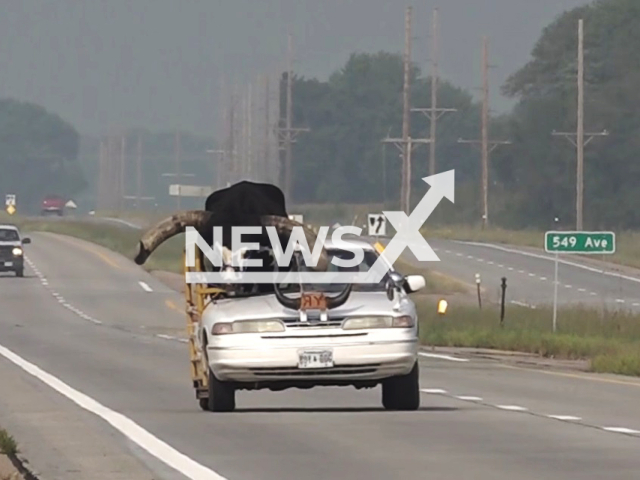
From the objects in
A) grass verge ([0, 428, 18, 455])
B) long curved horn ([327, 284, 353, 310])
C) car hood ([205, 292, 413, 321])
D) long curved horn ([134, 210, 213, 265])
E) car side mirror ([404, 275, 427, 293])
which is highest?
long curved horn ([134, 210, 213, 265])

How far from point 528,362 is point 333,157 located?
512ft

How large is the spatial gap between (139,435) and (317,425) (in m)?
1.74

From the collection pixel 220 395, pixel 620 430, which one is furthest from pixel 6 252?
pixel 620 430

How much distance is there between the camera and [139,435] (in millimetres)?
17328

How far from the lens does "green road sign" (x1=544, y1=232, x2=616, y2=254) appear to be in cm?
4044

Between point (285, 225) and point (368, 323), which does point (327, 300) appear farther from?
point (285, 225)

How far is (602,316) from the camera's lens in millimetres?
44281

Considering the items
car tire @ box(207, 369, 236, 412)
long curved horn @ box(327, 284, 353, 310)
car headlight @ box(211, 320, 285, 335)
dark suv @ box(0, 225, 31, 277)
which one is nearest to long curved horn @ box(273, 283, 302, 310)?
car headlight @ box(211, 320, 285, 335)

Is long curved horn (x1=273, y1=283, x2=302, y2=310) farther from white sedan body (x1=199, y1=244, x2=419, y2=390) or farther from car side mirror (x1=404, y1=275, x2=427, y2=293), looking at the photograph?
car side mirror (x1=404, y1=275, x2=427, y2=293)

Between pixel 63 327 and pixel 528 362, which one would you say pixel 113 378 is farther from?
pixel 63 327

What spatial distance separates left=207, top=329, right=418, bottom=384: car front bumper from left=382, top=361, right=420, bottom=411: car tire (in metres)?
0.63

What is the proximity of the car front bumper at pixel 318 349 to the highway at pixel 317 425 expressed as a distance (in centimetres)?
44

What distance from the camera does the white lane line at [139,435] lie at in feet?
47.3

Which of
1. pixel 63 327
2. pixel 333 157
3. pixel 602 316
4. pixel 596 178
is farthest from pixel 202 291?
pixel 333 157
